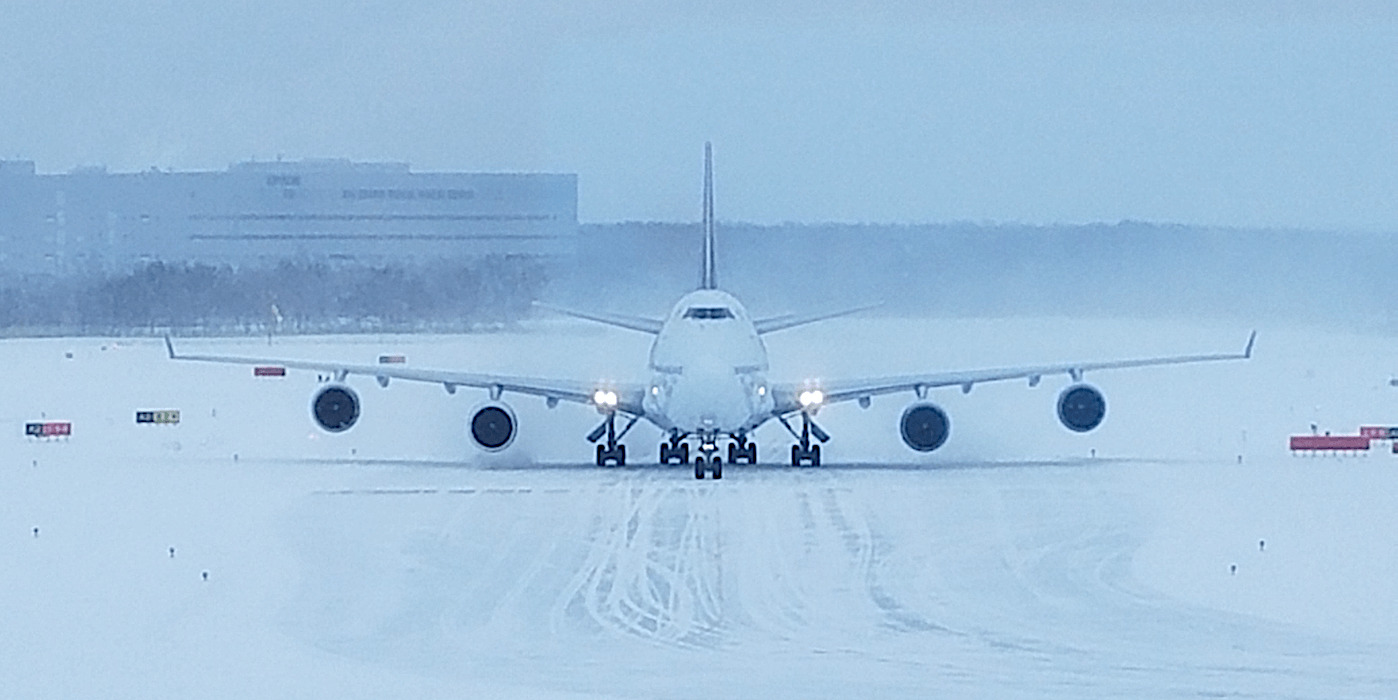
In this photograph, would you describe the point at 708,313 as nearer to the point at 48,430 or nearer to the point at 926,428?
the point at 926,428

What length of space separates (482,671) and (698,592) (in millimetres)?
3794

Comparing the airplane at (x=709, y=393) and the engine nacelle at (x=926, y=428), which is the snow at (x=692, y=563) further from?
the airplane at (x=709, y=393)

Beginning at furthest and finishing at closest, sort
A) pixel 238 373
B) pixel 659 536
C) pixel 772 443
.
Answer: pixel 238 373, pixel 772 443, pixel 659 536

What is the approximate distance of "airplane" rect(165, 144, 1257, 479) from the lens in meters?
27.5

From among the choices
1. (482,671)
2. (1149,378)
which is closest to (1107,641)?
(482,671)

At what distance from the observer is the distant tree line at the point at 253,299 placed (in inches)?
1948

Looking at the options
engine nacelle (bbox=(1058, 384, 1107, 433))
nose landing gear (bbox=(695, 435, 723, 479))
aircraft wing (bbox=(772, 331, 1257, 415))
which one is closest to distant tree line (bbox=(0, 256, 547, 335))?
aircraft wing (bbox=(772, 331, 1257, 415))

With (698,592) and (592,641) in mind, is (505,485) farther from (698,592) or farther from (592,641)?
(592,641)

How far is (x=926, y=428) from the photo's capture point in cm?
3009

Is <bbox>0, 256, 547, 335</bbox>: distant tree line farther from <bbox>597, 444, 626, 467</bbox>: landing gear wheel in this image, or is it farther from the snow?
<bbox>597, 444, 626, 467</bbox>: landing gear wheel

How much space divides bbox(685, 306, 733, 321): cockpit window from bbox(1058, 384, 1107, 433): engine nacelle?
4.65m

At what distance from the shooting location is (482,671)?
14.1m

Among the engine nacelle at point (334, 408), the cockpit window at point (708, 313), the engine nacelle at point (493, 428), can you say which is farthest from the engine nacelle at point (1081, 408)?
the engine nacelle at point (334, 408)

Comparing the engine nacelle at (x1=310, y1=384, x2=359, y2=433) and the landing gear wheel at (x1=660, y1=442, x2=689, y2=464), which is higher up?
the engine nacelle at (x1=310, y1=384, x2=359, y2=433)
